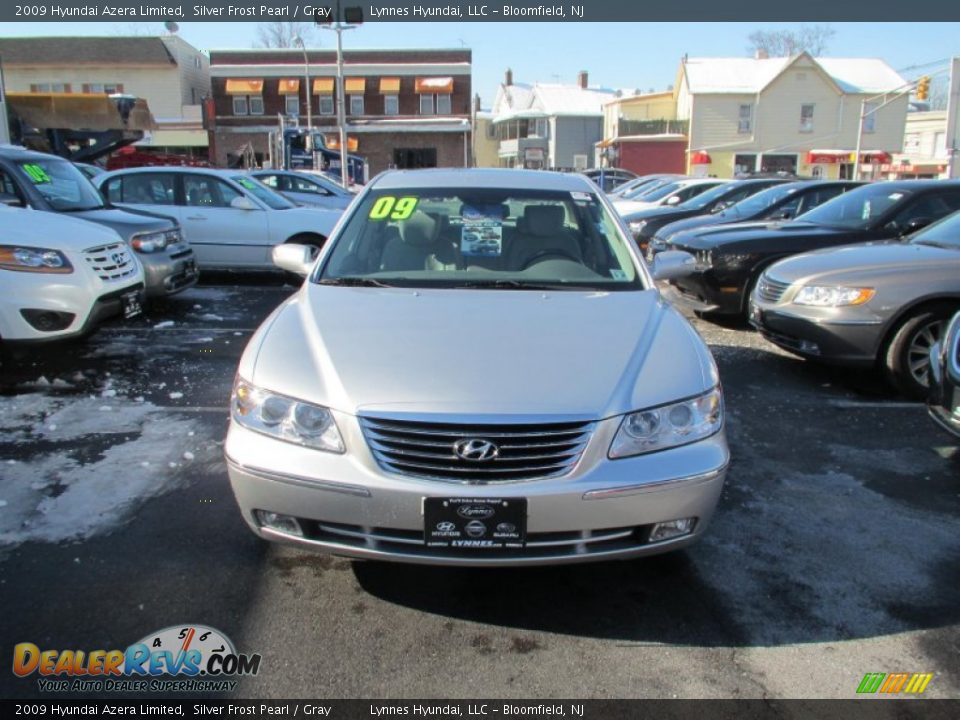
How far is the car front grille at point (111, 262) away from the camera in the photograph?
6.23 metres

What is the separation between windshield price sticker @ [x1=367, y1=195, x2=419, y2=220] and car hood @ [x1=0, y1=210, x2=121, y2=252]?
310cm

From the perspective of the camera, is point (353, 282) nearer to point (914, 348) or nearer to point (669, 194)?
point (914, 348)

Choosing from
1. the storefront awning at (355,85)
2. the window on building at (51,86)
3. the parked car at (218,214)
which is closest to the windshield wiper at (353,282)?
the parked car at (218,214)

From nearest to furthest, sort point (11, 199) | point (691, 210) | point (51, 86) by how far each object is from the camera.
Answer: point (11, 199) → point (691, 210) → point (51, 86)

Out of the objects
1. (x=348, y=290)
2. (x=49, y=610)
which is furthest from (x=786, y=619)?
(x=49, y=610)

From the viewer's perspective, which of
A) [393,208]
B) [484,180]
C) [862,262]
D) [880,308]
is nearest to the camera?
[393,208]

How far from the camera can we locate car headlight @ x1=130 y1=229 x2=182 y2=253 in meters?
7.90

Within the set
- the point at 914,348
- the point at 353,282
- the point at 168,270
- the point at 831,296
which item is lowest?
the point at 914,348

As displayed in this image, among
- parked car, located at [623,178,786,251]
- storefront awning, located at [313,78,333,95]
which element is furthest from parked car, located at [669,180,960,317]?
storefront awning, located at [313,78,333,95]

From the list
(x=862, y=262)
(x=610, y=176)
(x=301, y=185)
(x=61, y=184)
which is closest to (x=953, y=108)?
(x=610, y=176)

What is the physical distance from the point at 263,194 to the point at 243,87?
37501 mm

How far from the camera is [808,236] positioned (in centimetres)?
778

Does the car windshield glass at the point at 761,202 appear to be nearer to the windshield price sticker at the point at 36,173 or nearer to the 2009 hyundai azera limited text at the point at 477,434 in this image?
the 2009 hyundai azera limited text at the point at 477,434

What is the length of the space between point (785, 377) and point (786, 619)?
3.73 m
